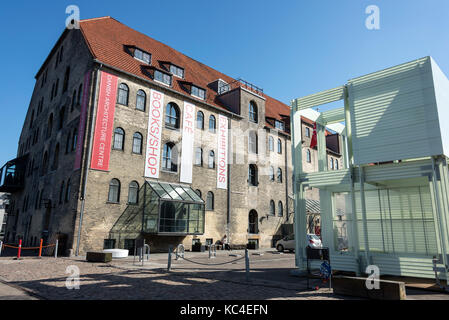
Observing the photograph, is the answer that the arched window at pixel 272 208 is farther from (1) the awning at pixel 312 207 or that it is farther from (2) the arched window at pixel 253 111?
(2) the arched window at pixel 253 111

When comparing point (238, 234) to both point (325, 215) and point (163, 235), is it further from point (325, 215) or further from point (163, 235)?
point (325, 215)

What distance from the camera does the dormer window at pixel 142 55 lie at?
2719 centimetres

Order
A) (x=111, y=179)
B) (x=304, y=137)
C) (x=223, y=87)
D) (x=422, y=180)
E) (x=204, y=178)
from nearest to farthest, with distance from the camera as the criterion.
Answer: (x=422, y=180) < (x=111, y=179) < (x=204, y=178) < (x=223, y=87) < (x=304, y=137)

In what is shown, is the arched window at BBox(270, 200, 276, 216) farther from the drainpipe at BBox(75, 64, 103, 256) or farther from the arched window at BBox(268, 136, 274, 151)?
the drainpipe at BBox(75, 64, 103, 256)

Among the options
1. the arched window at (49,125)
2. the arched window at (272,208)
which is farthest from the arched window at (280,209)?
the arched window at (49,125)

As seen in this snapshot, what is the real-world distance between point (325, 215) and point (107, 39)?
23.6 metres

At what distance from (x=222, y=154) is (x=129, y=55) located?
40.0 feet

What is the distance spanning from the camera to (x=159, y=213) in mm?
22641

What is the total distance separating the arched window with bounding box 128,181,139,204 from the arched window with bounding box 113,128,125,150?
287 cm

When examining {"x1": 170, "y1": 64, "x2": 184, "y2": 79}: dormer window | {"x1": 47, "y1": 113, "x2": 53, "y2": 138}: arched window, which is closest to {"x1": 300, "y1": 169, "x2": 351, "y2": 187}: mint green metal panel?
{"x1": 170, "y1": 64, "x2": 184, "y2": 79}: dormer window

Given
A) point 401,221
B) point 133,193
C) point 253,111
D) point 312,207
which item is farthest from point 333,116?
point 312,207

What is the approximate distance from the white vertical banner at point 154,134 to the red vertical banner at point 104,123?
3.04 metres

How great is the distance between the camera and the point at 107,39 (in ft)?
88.3
